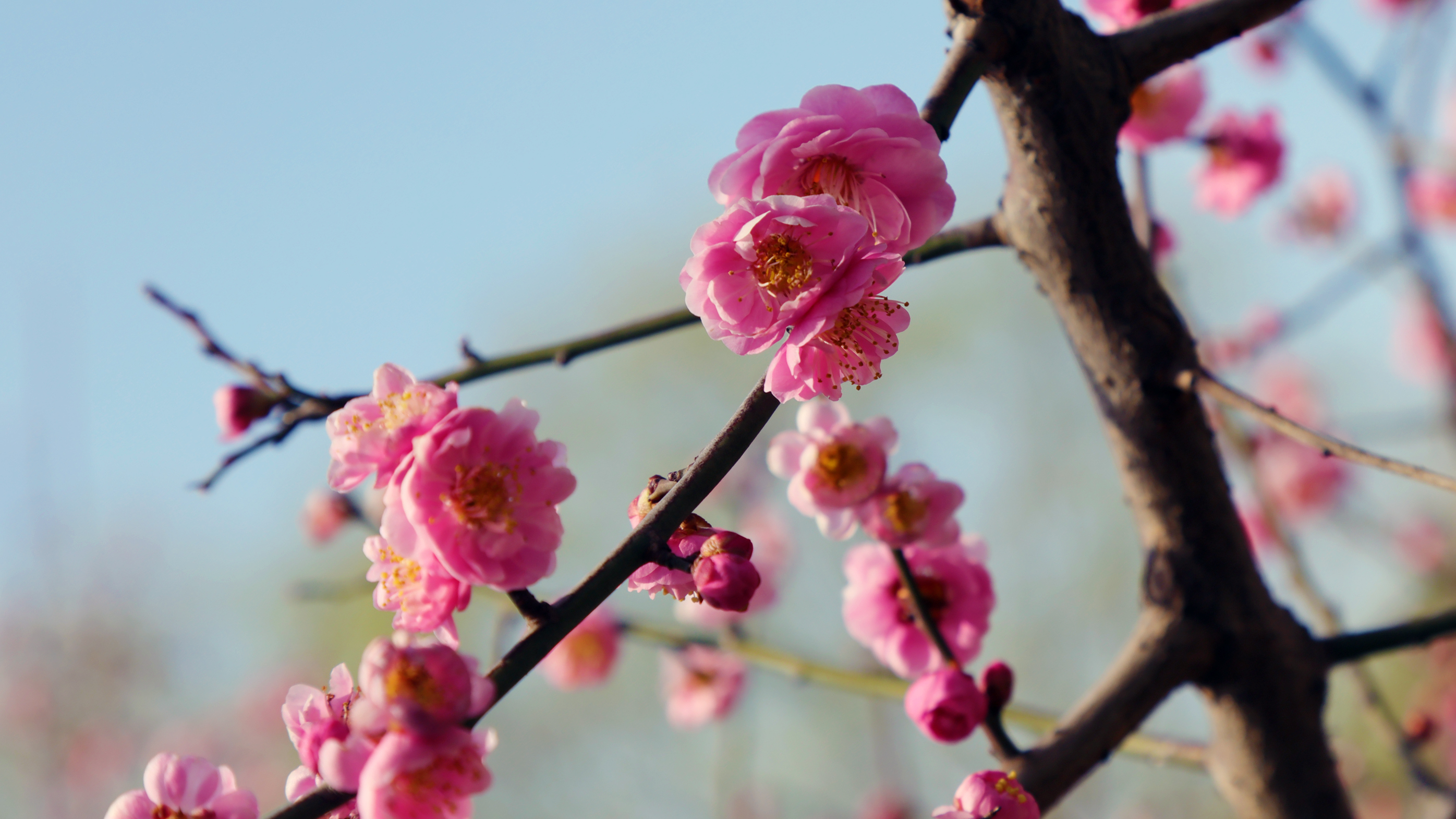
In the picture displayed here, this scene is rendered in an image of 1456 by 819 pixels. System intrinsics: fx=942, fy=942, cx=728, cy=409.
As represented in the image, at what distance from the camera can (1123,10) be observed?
1214mm

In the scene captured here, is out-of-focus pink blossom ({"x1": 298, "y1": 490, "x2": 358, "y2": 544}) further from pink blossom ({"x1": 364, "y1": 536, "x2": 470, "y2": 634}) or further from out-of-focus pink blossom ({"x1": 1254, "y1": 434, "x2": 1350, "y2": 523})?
out-of-focus pink blossom ({"x1": 1254, "y1": 434, "x2": 1350, "y2": 523})

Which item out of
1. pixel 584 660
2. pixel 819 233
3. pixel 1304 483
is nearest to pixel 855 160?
pixel 819 233

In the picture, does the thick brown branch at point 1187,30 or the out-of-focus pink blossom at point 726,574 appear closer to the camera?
the out-of-focus pink blossom at point 726,574

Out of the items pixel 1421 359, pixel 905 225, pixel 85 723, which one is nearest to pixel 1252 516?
pixel 905 225

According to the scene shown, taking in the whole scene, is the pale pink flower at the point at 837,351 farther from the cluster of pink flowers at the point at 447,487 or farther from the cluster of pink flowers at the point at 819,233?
the cluster of pink flowers at the point at 447,487

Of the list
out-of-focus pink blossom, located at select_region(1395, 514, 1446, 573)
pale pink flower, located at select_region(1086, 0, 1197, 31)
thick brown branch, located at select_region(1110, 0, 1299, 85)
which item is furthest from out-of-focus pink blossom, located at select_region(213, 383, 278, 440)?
out-of-focus pink blossom, located at select_region(1395, 514, 1446, 573)

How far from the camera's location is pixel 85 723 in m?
5.98

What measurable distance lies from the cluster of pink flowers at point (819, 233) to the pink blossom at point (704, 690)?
1.62 meters

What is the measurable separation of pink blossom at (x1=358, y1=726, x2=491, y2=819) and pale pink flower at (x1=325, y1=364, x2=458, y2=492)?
0.61 feet

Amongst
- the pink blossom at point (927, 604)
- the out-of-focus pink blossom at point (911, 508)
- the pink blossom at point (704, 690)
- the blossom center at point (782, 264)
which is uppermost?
the blossom center at point (782, 264)

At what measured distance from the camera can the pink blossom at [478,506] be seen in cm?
63

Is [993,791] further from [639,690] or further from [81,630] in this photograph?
[81,630]

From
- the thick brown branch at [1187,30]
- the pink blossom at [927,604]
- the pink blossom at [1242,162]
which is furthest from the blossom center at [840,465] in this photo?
the pink blossom at [1242,162]

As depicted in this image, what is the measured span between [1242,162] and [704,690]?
179cm
